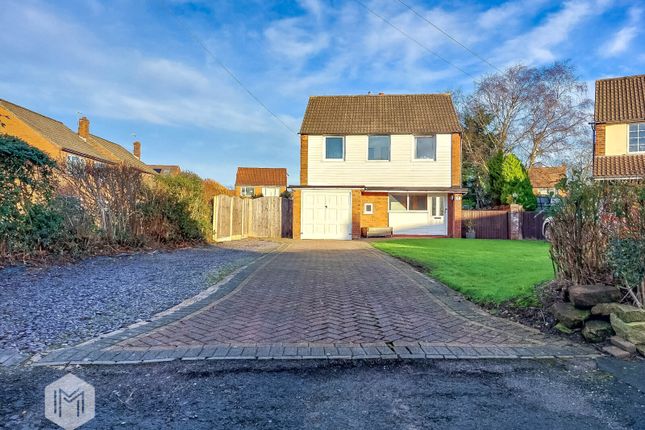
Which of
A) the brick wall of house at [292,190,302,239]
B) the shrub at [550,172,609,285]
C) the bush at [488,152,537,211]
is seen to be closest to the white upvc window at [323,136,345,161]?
the brick wall of house at [292,190,302,239]

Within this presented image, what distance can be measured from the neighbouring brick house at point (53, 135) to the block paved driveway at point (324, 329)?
21782mm

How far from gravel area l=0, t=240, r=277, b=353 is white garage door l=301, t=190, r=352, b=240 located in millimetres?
11130

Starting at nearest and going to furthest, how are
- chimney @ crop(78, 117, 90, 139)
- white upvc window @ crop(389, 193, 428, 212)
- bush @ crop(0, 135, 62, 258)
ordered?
1. bush @ crop(0, 135, 62, 258)
2. white upvc window @ crop(389, 193, 428, 212)
3. chimney @ crop(78, 117, 90, 139)

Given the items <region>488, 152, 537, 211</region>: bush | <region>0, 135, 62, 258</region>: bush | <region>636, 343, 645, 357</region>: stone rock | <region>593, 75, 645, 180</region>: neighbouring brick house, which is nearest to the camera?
<region>636, 343, 645, 357</region>: stone rock

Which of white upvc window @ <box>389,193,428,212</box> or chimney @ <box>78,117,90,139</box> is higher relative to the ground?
chimney @ <box>78,117,90,139</box>

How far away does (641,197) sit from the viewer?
4.24 m

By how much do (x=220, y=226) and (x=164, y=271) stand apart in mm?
8540

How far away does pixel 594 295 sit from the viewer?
4391 mm

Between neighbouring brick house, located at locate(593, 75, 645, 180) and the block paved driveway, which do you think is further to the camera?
neighbouring brick house, located at locate(593, 75, 645, 180)

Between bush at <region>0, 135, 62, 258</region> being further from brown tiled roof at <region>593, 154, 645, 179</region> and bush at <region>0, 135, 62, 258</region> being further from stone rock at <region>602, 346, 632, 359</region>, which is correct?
brown tiled roof at <region>593, 154, 645, 179</region>

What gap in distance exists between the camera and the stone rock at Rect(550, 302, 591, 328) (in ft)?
14.4

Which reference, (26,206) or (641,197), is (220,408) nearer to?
(641,197)

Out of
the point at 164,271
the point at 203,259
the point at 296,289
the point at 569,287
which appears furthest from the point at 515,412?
the point at 203,259

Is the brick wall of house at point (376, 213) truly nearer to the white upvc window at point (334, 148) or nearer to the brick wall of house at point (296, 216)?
the white upvc window at point (334, 148)
